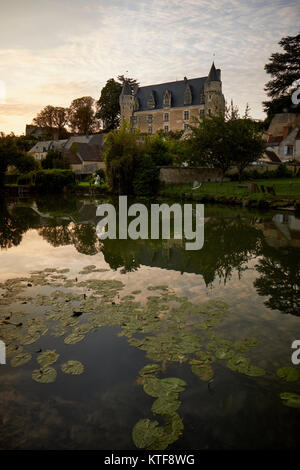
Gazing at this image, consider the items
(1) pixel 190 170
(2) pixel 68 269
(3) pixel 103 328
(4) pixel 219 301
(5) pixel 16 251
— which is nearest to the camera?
(3) pixel 103 328

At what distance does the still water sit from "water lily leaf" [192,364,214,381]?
15 mm

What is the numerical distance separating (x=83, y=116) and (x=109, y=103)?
6.78 m

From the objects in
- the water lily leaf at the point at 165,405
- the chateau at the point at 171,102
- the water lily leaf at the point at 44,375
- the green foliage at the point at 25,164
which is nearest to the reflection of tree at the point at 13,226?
the water lily leaf at the point at 44,375

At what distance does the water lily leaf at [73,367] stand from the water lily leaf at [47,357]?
0.61 feet

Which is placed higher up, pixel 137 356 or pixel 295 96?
pixel 295 96

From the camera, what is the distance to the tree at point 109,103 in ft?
243

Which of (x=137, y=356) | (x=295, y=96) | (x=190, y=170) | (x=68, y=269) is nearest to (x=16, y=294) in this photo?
(x=68, y=269)

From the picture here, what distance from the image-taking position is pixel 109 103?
2918 inches

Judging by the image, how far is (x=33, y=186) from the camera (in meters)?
38.9

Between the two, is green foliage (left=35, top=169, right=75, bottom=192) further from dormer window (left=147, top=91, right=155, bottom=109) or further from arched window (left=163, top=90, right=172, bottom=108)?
dormer window (left=147, top=91, right=155, bottom=109)

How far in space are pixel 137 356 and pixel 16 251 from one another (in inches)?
270

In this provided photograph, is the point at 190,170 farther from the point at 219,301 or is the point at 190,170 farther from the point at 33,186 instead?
the point at 219,301

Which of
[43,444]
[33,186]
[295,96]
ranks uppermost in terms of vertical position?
[295,96]

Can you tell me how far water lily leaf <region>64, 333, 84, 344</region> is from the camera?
4.45 metres
